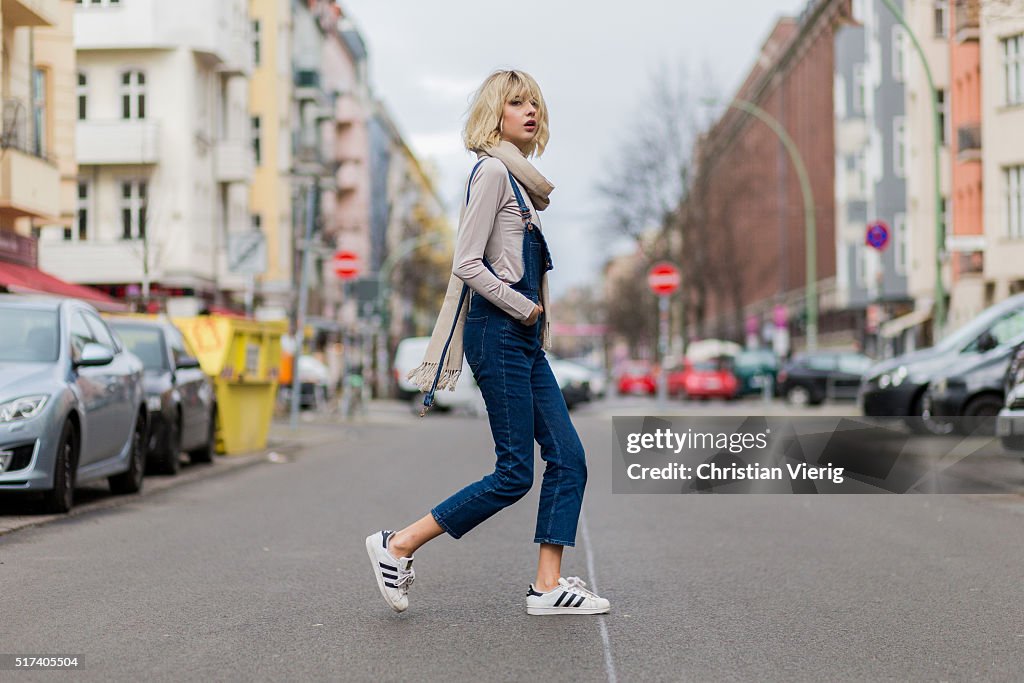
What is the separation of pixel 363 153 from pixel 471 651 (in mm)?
88252

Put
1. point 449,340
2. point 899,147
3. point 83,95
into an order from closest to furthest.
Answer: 1. point 449,340
2. point 83,95
3. point 899,147

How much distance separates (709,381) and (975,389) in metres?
36.9

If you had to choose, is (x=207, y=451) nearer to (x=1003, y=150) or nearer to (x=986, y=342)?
(x=986, y=342)

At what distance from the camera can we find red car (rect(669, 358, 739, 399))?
5712 cm

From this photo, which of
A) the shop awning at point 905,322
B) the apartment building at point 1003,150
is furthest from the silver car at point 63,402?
the shop awning at point 905,322

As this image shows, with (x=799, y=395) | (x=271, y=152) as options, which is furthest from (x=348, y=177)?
(x=799, y=395)

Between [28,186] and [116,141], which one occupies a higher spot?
[116,141]

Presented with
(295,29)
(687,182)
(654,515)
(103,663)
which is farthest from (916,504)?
(295,29)

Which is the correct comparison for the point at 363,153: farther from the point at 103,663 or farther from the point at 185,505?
the point at 103,663

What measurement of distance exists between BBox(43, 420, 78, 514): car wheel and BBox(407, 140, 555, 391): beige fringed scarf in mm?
5223

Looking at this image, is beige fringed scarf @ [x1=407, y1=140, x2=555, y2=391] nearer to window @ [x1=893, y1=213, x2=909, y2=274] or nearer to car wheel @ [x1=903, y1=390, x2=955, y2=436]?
car wheel @ [x1=903, y1=390, x2=955, y2=436]

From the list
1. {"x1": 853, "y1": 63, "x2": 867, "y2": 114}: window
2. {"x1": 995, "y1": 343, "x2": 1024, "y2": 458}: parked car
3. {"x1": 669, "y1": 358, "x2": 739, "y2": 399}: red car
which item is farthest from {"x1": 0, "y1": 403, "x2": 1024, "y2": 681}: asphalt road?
{"x1": 853, "y1": 63, "x2": 867, "y2": 114}: window

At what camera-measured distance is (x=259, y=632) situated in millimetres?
6551

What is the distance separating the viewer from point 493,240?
21.8 feet
